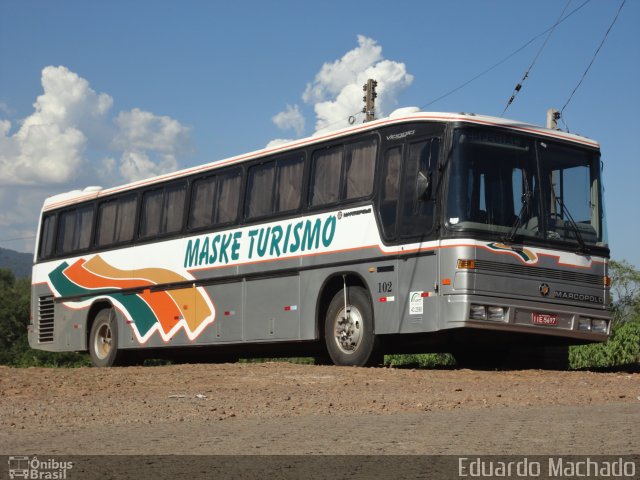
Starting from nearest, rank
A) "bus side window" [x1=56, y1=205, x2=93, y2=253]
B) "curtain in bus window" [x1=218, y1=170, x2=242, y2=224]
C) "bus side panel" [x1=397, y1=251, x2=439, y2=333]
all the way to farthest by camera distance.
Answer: "bus side panel" [x1=397, y1=251, x2=439, y2=333], "curtain in bus window" [x1=218, y1=170, x2=242, y2=224], "bus side window" [x1=56, y1=205, x2=93, y2=253]

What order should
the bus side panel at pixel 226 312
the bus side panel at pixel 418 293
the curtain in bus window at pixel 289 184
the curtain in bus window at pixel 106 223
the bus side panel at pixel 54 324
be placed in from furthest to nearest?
the bus side panel at pixel 54 324
the curtain in bus window at pixel 106 223
the bus side panel at pixel 226 312
the curtain in bus window at pixel 289 184
the bus side panel at pixel 418 293

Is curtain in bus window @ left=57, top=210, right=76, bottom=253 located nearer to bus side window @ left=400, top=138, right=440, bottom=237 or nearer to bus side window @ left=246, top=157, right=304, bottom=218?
bus side window @ left=246, top=157, right=304, bottom=218

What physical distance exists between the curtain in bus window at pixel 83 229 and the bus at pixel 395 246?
3301 mm

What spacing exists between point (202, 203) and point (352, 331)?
467cm

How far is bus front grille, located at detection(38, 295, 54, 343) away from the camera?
2419 cm

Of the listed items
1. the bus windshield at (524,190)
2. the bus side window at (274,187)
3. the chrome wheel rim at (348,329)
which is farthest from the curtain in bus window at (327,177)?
the bus windshield at (524,190)

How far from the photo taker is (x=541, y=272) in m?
15.4

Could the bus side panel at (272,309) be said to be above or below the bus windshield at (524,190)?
below

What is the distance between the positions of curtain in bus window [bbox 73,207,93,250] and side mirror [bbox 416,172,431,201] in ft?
33.7

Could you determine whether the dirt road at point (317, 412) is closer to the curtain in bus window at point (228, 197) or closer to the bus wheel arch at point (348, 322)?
the bus wheel arch at point (348, 322)

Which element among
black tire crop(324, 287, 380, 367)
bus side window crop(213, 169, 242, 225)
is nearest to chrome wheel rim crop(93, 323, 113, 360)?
Result: bus side window crop(213, 169, 242, 225)

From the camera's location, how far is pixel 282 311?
17484mm

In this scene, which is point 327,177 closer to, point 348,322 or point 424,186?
point 348,322

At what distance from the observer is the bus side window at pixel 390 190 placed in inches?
614
